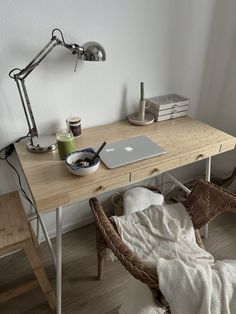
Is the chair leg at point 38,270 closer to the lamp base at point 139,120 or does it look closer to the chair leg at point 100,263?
the chair leg at point 100,263

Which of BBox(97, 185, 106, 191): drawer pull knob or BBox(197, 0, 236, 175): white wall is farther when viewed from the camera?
BBox(197, 0, 236, 175): white wall

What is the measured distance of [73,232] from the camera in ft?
5.75

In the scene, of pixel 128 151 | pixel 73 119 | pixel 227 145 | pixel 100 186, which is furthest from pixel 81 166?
pixel 227 145

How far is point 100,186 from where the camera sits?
1.01m

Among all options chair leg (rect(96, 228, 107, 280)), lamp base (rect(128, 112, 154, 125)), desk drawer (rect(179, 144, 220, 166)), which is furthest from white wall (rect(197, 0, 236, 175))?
chair leg (rect(96, 228, 107, 280))

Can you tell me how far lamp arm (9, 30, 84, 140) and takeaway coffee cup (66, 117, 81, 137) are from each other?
0.55ft

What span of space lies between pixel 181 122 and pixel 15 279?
53.1 inches

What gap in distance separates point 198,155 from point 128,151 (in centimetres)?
35

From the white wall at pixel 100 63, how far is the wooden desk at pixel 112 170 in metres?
0.15

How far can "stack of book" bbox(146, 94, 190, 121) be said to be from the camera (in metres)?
1.46

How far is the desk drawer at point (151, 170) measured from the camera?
3.54 ft

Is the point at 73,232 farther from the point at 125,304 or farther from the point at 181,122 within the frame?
the point at 181,122

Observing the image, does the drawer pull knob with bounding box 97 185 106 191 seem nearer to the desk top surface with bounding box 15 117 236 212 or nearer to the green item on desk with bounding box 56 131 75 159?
the desk top surface with bounding box 15 117 236 212

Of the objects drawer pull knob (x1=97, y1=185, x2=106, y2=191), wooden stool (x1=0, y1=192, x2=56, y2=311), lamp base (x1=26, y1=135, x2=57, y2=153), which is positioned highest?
lamp base (x1=26, y1=135, x2=57, y2=153)
